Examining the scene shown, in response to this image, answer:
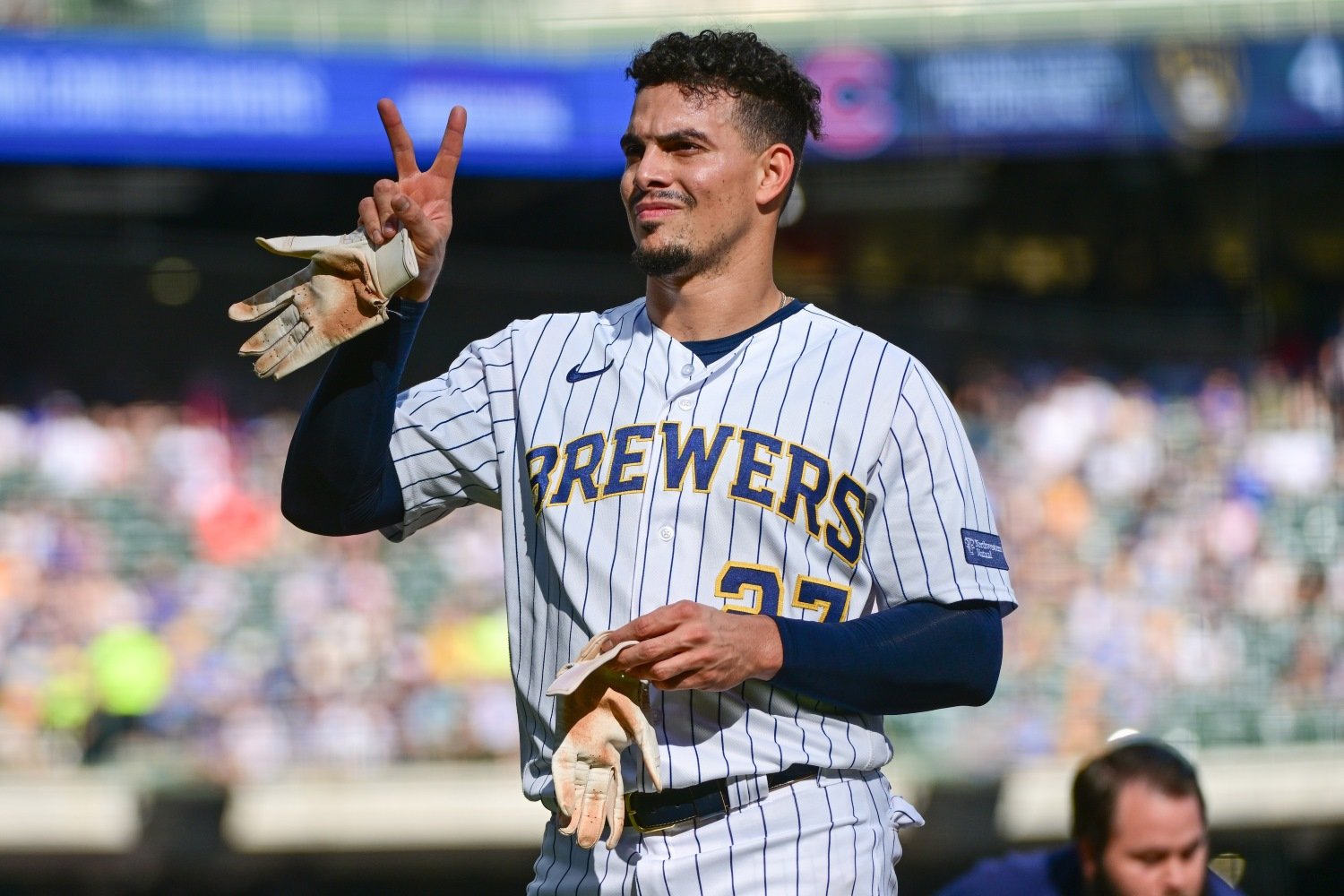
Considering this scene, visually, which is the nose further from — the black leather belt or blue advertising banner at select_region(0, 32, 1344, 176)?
blue advertising banner at select_region(0, 32, 1344, 176)

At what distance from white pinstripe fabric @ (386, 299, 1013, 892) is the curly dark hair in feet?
0.82

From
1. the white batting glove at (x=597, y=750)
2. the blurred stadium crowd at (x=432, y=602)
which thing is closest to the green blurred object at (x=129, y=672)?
the blurred stadium crowd at (x=432, y=602)

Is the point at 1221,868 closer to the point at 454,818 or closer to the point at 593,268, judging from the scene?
the point at 454,818

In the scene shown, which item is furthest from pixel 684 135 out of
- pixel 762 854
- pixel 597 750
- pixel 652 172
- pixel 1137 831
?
pixel 1137 831

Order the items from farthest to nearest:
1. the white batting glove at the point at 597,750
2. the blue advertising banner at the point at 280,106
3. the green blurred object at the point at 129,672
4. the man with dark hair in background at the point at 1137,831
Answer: the blue advertising banner at the point at 280,106
the green blurred object at the point at 129,672
the man with dark hair in background at the point at 1137,831
the white batting glove at the point at 597,750

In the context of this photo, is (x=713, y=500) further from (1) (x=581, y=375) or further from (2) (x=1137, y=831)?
(2) (x=1137, y=831)

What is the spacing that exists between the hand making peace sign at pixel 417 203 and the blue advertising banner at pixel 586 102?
21.7 ft

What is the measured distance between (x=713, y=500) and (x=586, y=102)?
7.68 m

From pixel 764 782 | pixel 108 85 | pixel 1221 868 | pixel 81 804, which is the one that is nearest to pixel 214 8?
pixel 108 85

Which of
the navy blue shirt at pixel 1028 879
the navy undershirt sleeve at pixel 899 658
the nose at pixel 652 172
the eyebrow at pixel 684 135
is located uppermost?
the eyebrow at pixel 684 135

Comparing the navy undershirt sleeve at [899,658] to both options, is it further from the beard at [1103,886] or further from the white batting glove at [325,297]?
the beard at [1103,886]

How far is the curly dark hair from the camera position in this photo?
6.56 ft

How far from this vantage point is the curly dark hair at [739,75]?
6.56 feet

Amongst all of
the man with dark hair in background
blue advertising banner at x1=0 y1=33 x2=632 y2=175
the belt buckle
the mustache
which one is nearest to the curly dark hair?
the mustache
